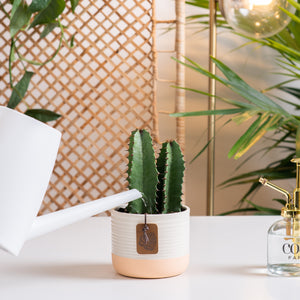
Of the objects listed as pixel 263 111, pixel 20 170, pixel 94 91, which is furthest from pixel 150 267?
pixel 94 91

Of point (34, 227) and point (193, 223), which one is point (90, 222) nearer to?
point (193, 223)

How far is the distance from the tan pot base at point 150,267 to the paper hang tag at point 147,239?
2cm

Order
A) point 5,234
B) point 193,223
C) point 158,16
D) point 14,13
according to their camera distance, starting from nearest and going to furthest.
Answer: point 5,234 → point 193,223 → point 14,13 → point 158,16

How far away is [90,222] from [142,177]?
0.39 meters

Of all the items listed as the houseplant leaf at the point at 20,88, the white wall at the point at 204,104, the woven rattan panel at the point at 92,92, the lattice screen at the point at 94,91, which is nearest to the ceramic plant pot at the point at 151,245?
the houseplant leaf at the point at 20,88

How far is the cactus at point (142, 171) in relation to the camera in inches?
27.9

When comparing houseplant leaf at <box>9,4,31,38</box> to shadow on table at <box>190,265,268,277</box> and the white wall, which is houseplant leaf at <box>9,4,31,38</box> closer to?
shadow on table at <box>190,265,268,277</box>

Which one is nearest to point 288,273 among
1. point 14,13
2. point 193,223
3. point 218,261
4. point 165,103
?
point 218,261

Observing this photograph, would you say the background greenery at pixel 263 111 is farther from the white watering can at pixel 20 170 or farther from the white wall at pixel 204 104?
the white watering can at pixel 20 170

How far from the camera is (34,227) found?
57 cm

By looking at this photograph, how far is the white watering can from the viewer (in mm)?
466

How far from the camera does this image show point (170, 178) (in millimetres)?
729

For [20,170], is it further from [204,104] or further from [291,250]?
[204,104]

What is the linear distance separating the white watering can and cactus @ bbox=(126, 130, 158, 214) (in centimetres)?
20
